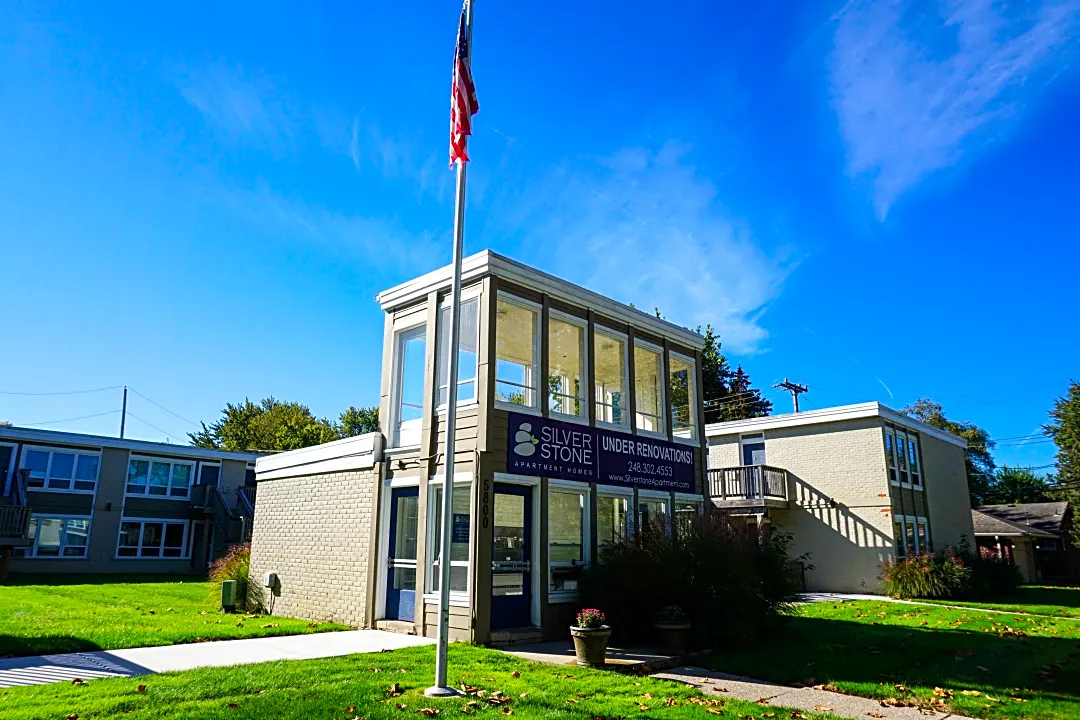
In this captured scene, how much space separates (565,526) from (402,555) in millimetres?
2893

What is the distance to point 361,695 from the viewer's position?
23.3ft

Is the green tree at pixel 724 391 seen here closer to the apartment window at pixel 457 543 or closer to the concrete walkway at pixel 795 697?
the apartment window at pixel 457 543

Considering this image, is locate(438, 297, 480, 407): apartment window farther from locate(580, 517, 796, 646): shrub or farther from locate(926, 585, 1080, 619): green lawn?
locate(926, 585, 1080, 619): green lawn

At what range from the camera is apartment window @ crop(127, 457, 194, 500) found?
31147 mm

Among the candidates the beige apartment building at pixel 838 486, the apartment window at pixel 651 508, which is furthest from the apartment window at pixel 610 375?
the beige apartment building at pixel 838 486

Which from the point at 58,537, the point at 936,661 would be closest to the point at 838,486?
the point at 936,661

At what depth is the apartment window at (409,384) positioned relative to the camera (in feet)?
44.0

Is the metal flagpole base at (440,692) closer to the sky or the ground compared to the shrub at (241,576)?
closer to the ground

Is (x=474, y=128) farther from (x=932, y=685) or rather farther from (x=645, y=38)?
(x=932, y=685)

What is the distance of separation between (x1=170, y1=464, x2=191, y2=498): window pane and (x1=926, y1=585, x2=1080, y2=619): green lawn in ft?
97.9

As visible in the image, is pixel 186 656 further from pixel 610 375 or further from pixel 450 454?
pixel 610 375

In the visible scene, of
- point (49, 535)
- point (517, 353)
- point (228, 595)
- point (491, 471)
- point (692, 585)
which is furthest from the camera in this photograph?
point (49, 535)

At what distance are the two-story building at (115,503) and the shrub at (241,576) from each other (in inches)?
514

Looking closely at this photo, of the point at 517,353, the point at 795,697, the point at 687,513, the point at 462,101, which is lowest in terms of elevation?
the point at 795,697
